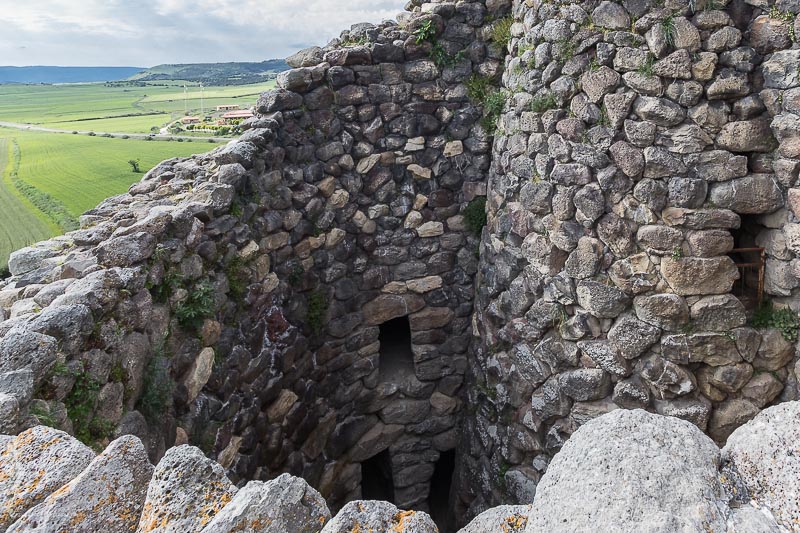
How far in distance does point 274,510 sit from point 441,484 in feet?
24.5

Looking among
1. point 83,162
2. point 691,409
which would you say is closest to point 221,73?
point 83,162

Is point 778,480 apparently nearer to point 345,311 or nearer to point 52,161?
point 345,311

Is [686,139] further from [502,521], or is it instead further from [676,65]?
[502,521]

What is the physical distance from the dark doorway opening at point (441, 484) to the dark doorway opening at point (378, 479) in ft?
2.24

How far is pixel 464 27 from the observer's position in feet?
21.9

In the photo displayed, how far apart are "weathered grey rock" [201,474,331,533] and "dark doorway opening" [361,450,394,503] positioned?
650cm

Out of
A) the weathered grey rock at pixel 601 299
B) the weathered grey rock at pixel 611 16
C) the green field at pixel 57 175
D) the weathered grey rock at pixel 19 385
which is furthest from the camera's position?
the green field at pixel 57 175

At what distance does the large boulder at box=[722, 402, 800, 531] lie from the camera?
1.63m

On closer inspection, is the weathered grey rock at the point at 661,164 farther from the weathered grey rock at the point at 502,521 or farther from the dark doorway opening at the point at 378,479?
the dark doorway opening at the point at 378,479

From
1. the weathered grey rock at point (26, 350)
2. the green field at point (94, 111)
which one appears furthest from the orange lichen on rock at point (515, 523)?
the green field at point (94, 111)

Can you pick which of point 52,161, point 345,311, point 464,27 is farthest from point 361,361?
point 52,161

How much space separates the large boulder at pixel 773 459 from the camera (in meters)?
1.63

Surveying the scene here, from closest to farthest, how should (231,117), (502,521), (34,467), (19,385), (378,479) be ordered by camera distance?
(502,521) < (34,467) < (19,385) < (378,479) < (231,117)

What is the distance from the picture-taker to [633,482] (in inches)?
68.4
